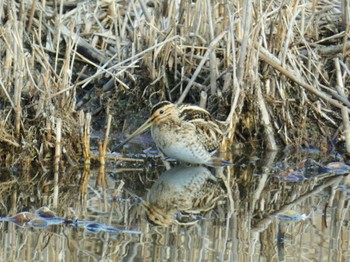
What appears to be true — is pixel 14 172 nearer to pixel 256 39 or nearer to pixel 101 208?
pixel 101 208


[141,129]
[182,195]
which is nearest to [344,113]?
[141,129]

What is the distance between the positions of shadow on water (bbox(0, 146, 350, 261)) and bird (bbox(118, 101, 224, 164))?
0.44 ft

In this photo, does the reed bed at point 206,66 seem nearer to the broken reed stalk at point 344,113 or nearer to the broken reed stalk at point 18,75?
the broken reed stalk at point 344,113

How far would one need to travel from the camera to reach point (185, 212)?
6.25m

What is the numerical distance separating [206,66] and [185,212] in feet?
8.08

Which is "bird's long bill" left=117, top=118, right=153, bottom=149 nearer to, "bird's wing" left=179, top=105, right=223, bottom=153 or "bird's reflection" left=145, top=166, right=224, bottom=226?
"bird's wing" left=179, top=105, right=223, bottom=153

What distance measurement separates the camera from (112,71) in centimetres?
860

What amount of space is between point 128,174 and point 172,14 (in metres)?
1.86

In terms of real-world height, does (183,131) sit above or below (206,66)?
below

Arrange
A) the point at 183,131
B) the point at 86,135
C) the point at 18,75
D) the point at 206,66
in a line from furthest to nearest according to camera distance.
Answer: the point at 206,66 < the point at 183,131 < the point at 86,135 < the point at 18,75

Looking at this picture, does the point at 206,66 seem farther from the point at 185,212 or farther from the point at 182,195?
the point at 185,212

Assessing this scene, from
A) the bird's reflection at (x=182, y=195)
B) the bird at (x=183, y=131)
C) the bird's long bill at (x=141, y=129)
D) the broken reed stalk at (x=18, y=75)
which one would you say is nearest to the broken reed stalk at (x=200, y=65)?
the bird at (x=183, y=131)

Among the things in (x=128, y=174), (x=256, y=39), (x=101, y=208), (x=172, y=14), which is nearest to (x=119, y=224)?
(x=101, y=208)

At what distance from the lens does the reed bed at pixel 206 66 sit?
7.82m
